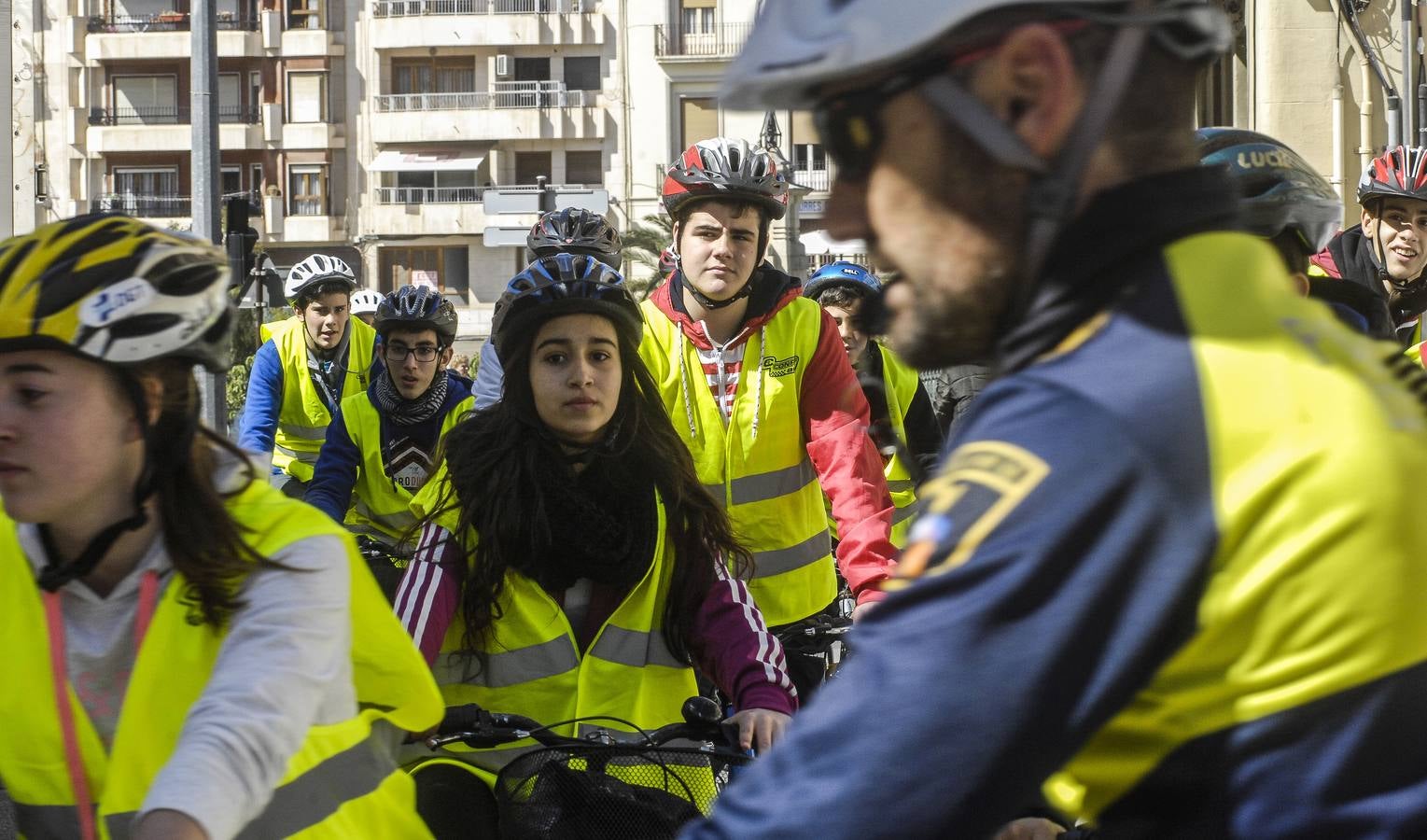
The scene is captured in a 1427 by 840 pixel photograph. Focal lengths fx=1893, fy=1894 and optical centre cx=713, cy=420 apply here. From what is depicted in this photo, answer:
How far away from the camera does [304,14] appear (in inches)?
2648

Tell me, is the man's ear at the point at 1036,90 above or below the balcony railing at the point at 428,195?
below

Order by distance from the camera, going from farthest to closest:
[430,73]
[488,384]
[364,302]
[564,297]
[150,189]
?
[150,189]
[430,73]
[364,302]
[488,384]
[564,297]

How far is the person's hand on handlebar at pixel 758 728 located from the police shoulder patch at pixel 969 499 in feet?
7.49

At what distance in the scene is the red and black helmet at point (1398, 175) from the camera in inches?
284

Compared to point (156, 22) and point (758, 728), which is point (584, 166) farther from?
point (758, 728)

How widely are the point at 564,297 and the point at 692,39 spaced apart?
5979cm

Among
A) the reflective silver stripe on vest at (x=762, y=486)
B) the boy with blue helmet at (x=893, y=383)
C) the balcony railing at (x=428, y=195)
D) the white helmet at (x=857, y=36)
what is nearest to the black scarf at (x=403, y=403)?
the boy with blue helmet at (x=893, y=383)

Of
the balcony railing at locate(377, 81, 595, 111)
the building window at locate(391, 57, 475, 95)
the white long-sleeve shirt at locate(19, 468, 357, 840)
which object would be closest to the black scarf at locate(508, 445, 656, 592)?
the white long-sleeve shirt at locate(19, 468, 357, 840)

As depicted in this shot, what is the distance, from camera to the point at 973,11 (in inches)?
61.5

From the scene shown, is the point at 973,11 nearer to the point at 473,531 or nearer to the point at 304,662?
the point at 304,662

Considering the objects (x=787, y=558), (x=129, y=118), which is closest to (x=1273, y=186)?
(x=787, y=558)

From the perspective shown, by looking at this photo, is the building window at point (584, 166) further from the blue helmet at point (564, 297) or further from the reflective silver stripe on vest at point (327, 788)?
the reflective silver stripe on vest at point (327, 788)

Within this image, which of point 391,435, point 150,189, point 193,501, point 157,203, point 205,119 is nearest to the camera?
point 193,501

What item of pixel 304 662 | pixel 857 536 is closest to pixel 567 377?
pixel 857 536
